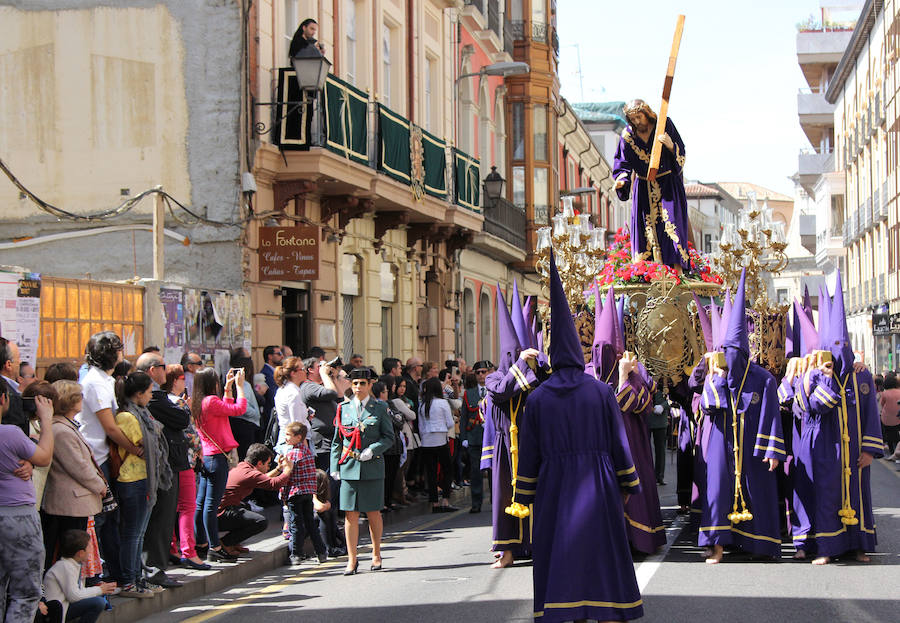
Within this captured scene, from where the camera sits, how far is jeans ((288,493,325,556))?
11.3 m

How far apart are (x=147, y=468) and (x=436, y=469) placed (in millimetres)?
6925

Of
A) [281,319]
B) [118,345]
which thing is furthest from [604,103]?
[118,345]

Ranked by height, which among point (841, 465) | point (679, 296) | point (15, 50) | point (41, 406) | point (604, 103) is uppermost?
point (604, 103)

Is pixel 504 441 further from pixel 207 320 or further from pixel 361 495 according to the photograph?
pixel 207 320

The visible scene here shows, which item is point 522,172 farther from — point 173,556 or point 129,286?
point 173,556

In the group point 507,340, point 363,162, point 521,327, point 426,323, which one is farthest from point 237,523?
point 426,323

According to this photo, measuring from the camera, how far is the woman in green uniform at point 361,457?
1083 centimetres

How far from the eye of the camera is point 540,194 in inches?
1395

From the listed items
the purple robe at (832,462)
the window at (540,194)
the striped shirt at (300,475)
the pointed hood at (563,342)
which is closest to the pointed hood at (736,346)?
the purple robe at (832,462)

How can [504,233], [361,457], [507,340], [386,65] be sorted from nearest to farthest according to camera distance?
Answer: [507,340], [361,457], [386,65], [504,233]

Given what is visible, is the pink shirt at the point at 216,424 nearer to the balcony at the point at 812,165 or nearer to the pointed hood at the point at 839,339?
the pointed hood at the point at 839,339

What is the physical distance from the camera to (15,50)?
1711 centimetres

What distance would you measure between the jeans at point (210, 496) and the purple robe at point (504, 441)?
229 cm

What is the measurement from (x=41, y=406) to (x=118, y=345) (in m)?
1.89
